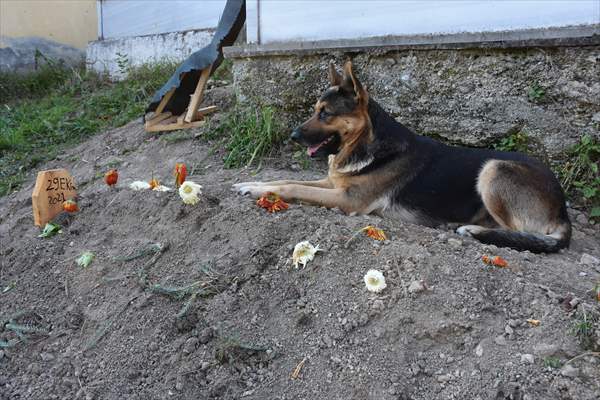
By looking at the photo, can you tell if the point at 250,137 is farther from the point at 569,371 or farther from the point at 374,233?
the point at 569,371

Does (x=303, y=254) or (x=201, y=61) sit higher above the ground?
(x=201, y=61)

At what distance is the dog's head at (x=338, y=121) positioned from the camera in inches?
161

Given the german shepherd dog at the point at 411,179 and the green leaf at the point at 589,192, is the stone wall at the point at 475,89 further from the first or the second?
the german shepherd dog at the point at 411,179

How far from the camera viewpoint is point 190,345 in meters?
2.73

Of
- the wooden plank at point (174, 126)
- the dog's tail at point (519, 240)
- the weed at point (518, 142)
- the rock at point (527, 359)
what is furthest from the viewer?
the wooden plank at point (174, 126)

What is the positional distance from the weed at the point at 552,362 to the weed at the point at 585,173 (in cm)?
245

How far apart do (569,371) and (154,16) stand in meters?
8.45

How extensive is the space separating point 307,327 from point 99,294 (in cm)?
130

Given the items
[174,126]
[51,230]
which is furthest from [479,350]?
[174,126]

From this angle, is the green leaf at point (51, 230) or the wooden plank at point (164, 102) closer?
the green leaf at point (51, 230)

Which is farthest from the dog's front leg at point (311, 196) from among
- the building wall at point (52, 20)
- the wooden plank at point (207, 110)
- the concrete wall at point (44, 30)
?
the building wall at point (52, 20)

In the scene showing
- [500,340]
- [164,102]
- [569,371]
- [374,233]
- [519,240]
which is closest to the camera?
[569,371]

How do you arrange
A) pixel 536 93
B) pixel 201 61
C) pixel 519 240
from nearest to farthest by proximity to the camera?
pixel 519 240 → pixel 536 93 → pixel 201 61

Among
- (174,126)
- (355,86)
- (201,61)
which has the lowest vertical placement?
(174,126)
